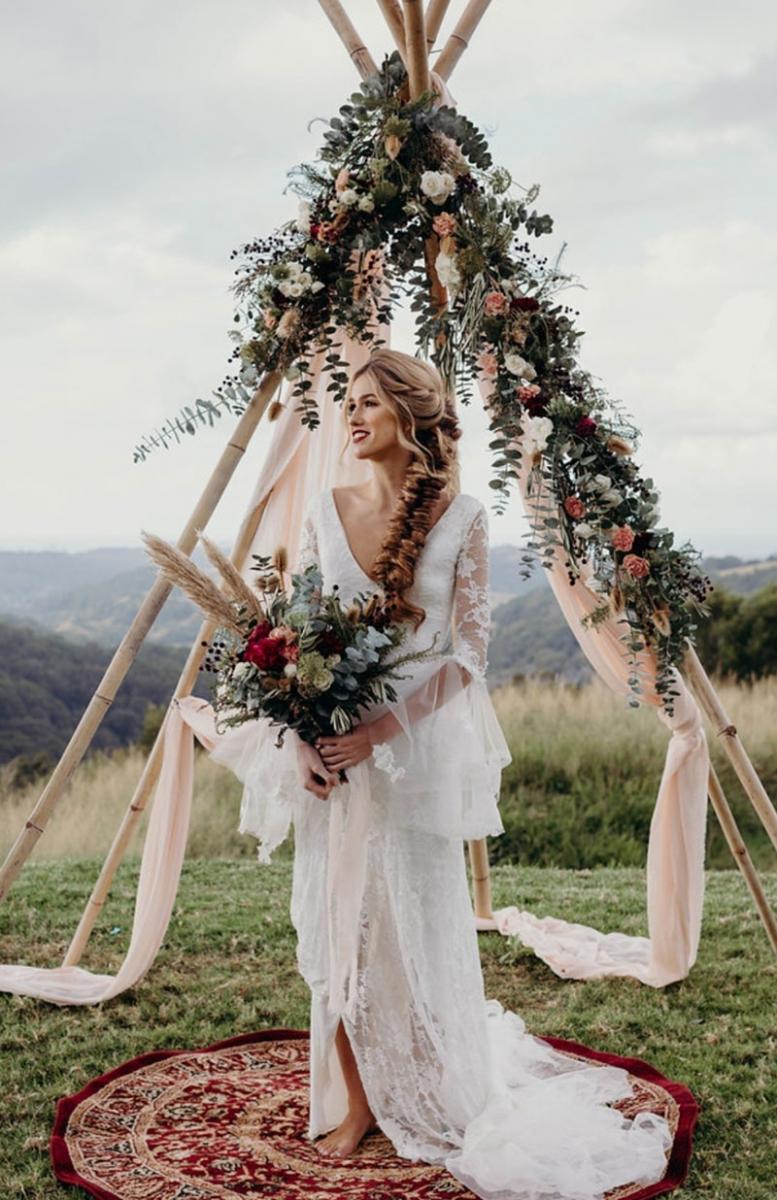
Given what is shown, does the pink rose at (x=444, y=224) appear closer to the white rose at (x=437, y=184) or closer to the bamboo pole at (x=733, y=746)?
the white rose at (x=437, y=184)

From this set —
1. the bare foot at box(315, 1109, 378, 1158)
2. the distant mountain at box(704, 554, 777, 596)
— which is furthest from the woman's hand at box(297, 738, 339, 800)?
the distant mountain at box(704, 554, 777, 596)

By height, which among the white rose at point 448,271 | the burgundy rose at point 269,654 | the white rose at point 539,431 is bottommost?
the burgundy rose at point 269,654

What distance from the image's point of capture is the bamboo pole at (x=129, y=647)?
5.55 meters

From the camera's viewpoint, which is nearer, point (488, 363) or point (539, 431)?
point (539, 431)

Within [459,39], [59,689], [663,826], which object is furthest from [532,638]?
[459,39]

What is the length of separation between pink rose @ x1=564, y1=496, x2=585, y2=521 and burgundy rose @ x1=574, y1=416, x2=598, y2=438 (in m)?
0.24

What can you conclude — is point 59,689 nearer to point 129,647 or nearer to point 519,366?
point 129,647

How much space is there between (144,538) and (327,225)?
5.97ft

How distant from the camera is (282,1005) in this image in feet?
19.2

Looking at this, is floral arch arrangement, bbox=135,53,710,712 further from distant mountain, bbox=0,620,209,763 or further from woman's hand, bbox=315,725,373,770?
distant mountain, bbox=0,620,209,763

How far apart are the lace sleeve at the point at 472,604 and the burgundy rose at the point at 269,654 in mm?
603

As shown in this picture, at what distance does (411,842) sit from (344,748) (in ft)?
1.34

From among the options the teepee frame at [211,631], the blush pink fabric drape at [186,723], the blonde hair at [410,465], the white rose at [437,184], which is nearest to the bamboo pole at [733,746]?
the teepee frame at [211,631]

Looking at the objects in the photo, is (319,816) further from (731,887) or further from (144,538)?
(731,887)
